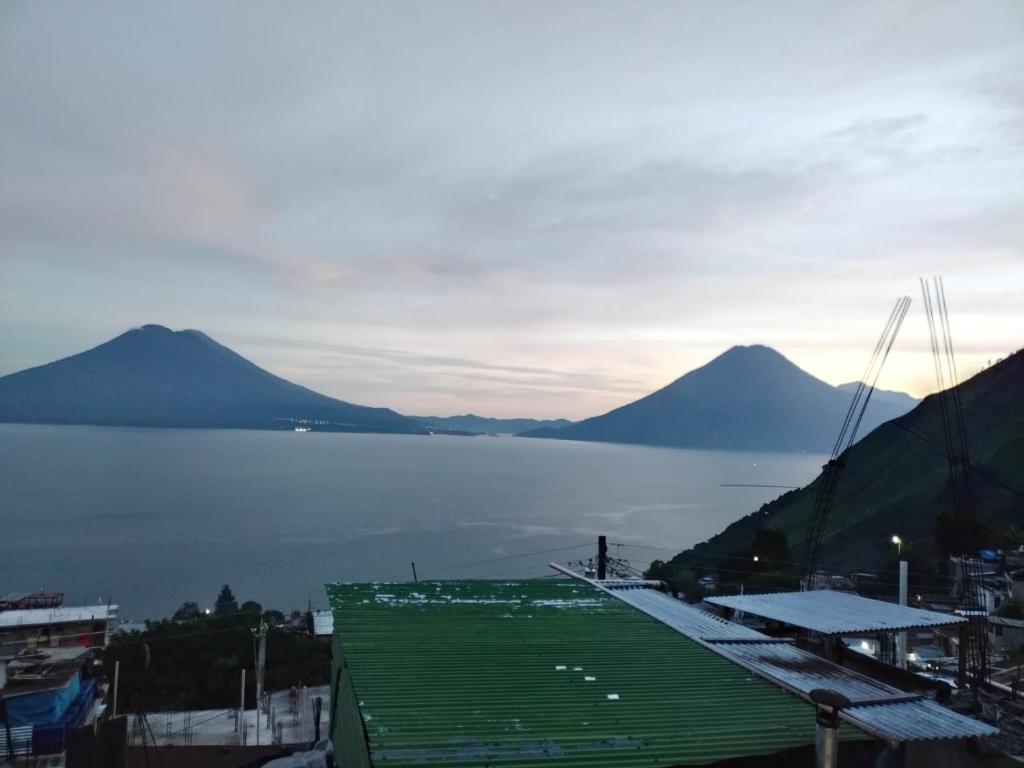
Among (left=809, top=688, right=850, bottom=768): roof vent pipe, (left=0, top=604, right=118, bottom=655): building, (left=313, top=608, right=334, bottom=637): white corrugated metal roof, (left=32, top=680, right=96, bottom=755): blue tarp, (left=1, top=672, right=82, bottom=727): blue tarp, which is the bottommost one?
(left=313, top=608, right=334, bottom=637): white corrugated metal roof

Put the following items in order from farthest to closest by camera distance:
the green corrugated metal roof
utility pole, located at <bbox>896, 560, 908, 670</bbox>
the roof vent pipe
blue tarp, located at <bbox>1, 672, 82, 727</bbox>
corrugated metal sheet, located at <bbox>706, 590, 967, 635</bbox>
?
blue tarp, located at <bbox>1, 672, 82, 727</bbox> < utility pole, located at <bbox>896, 560, 908, 670</bbox> < corrugated metal sheet, located at <bbox>706, 590, 967, 635</bbox> < the green corrugated metal roof < the roof vent pipe

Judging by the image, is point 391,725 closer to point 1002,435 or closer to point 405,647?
point 405,647

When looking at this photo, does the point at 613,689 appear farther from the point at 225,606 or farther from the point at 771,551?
the point at 225,606

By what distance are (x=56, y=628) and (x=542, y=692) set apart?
68.1 ft

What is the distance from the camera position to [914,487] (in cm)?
3444

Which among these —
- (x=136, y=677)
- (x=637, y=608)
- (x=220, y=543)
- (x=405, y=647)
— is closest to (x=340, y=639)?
(x=405, y=647)

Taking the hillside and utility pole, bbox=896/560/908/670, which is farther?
the hillside

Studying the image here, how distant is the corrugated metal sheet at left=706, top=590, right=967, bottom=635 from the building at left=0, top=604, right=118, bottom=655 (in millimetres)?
19157

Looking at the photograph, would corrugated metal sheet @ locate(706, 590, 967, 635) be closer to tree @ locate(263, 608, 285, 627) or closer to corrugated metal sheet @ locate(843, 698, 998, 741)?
corrugated metal sheet @ locate(843, 698, 998, 741)

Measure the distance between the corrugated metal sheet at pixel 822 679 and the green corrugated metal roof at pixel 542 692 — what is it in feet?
0.68

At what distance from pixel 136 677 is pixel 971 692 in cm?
2173

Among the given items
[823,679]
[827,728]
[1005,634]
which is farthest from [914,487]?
[827,728]

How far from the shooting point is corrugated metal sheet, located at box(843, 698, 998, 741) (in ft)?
12.5

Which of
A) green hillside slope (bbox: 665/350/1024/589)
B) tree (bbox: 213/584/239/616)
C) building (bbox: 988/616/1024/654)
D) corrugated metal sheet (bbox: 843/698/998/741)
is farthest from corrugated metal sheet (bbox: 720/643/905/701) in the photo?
tree (bbox: 213/584/239/616)
